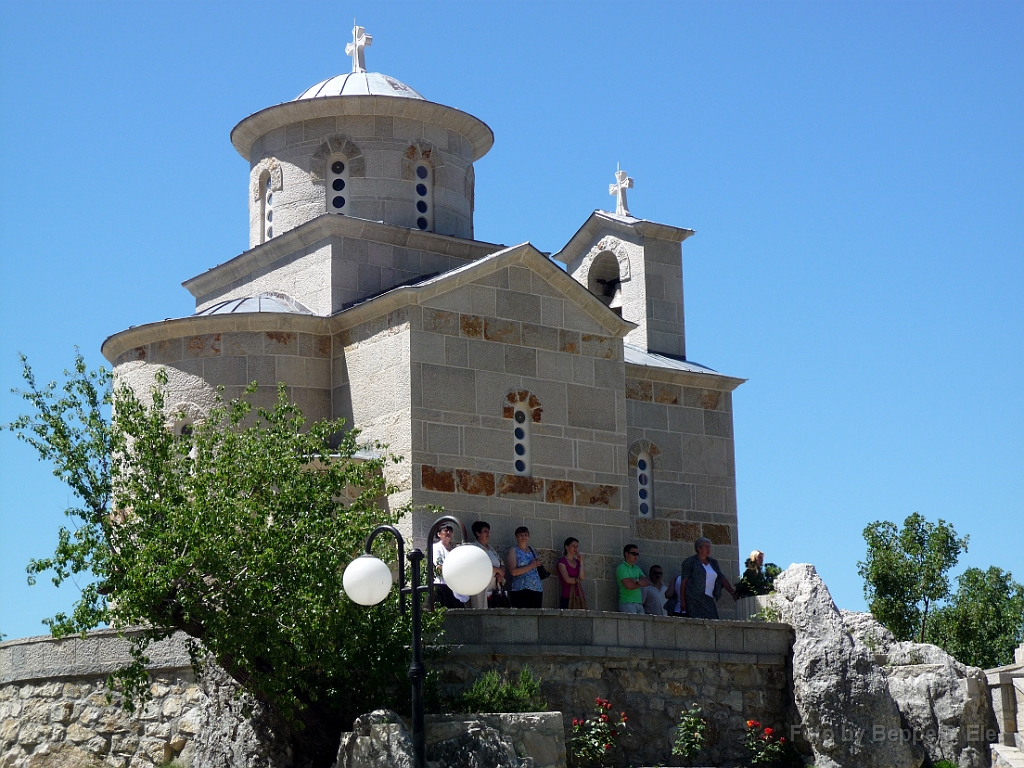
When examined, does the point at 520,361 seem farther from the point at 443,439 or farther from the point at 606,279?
the point at 606,279

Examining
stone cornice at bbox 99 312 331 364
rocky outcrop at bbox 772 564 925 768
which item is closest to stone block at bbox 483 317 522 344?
stone cornice at bbox 99 312 331 364

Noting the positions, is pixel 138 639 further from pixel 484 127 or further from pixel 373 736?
pixel 484 127

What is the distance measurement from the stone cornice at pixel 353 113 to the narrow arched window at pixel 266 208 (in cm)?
71

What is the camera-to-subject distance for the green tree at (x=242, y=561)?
1383cm

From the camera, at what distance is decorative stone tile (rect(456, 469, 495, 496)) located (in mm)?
18656

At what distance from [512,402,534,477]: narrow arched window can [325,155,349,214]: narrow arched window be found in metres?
4.89

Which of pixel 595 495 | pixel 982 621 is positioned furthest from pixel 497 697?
pixel 982 621

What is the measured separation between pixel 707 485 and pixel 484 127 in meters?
6.45

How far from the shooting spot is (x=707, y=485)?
73.2 feet

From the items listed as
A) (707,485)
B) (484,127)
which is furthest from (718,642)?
(484,127)

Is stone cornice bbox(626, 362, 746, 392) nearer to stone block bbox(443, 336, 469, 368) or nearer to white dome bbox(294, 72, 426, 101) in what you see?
stone block bbox(443, 336, 469, 368)

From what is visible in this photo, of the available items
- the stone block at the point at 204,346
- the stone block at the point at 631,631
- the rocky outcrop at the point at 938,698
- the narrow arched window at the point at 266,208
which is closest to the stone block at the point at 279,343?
the stone block at the point at 204,346

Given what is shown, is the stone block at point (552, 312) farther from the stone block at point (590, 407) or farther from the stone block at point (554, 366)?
the stone block at point (590, 407)

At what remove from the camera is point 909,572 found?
3033cm
